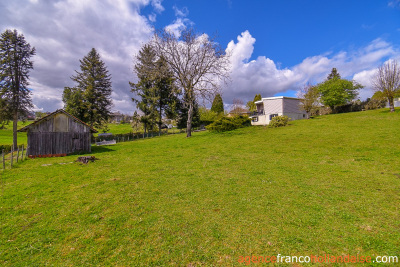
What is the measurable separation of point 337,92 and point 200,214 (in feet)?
173

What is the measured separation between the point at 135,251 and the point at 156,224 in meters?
1.13

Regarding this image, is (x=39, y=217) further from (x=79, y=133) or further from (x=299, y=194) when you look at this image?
(x=79, y=133)

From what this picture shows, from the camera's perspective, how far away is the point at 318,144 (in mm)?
15477

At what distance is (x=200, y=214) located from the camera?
5.67 metres

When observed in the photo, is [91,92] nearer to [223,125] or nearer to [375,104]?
[223,125]

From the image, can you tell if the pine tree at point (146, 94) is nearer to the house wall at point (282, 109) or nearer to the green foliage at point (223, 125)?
the green foliage at point (223, 125)

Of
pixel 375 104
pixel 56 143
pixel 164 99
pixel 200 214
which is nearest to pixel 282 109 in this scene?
pixel 375 104

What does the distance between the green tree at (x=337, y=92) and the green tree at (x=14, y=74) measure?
216 ft

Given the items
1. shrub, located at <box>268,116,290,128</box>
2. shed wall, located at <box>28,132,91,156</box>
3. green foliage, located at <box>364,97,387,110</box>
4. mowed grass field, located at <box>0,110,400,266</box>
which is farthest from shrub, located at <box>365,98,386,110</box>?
shed wall, located at <box>28,132,91,156</box>

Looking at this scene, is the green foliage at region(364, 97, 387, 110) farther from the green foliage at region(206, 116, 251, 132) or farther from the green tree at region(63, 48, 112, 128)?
the green tree at region(63, 48, 112, 128)

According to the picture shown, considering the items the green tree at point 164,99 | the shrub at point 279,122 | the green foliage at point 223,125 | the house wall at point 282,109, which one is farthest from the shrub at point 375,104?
the green tree at point 164,99

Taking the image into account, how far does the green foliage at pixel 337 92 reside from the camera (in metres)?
42.0

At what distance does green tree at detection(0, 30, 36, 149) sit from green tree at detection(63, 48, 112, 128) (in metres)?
9.50

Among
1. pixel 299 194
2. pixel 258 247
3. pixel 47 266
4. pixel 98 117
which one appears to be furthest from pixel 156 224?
pixel 98 117
